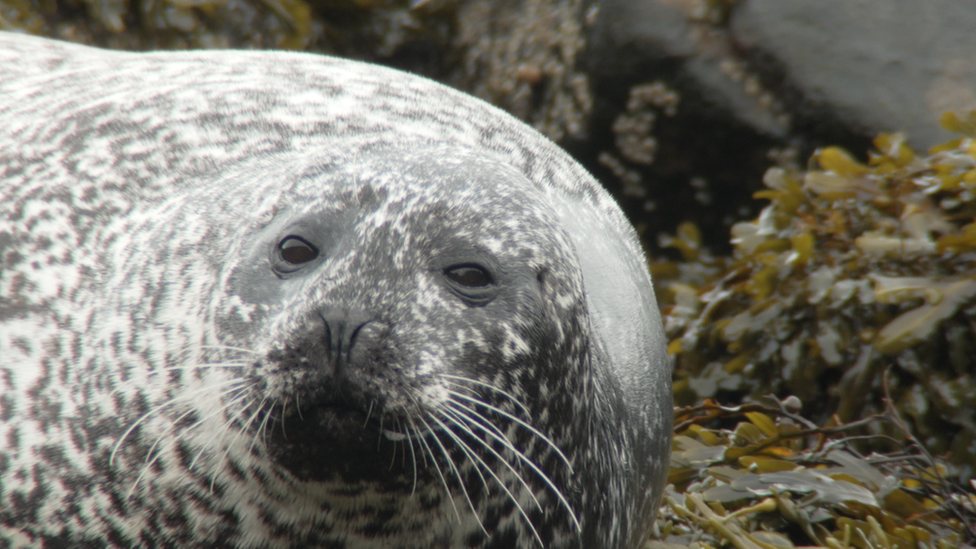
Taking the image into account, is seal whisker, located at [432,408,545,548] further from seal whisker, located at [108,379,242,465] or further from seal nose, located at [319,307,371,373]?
seal whisker, located at [108,379,242,465]

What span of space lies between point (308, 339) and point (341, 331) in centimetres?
6

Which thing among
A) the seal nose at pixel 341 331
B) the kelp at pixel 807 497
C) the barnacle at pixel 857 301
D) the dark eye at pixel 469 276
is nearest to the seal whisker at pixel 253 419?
the seal nose at pixel 341 331

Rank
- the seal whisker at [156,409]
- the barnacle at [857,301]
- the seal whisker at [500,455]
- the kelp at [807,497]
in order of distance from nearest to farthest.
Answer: the seal whisker at [500,455] < the seal whisker at [156,409] < the kelp at [807,497] < the barnacle at [857,301]

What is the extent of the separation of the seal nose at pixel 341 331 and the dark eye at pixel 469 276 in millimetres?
209

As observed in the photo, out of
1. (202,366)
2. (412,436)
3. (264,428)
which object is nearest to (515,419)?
(412,436)

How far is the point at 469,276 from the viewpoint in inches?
67.6

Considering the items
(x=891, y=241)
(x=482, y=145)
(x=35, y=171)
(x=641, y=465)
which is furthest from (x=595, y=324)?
(x=891, y=241)

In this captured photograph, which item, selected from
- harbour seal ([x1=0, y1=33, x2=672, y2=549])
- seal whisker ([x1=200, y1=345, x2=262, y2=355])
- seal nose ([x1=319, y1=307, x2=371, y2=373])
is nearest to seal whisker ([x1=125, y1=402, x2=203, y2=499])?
harbour seal ([x1=0, y1=33, x2=672, y2=549])

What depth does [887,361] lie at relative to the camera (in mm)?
3445

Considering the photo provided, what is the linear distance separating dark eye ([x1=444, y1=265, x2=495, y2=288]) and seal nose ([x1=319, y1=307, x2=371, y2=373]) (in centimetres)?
21

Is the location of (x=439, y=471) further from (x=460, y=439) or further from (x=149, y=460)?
(x=149, y=460)

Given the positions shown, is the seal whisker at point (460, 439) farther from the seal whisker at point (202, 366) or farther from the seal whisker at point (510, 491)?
the seal whisker at point (202, 366)

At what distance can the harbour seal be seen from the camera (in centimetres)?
162

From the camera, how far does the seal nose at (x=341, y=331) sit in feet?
5.00
